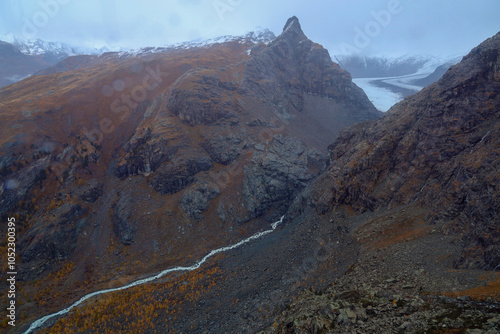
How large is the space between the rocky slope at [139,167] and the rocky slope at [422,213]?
16520 mm

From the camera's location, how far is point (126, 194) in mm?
48000

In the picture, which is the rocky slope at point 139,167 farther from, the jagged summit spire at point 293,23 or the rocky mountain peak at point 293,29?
the jagged summit spire at point 293,23

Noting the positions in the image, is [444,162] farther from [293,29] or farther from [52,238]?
[293,29]

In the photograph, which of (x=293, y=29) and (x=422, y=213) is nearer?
(x=422, y=213)

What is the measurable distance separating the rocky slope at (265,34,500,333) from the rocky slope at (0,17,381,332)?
54.2 feet

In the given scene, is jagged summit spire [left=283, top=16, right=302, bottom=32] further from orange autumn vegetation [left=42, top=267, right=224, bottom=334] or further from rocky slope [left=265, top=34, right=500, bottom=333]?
orange autumn vegetation [left=42, top=267, right=224, bottom=334]

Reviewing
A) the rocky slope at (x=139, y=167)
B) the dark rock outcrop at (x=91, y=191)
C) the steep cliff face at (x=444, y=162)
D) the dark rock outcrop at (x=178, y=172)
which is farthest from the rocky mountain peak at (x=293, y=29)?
the dark rock outcrop at (x=91, y=191)

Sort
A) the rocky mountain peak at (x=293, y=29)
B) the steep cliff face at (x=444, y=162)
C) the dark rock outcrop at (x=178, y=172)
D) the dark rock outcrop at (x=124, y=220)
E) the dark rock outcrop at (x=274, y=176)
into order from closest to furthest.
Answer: the steep cliff face at (x=444, y=162)
the dark rock outcrop at (x=124, y=220)
the dark rock outcrop at (x=274, y=176)
the dark rock outcrop at (x=178, y=172)
the rocky mountain peak at (x=293, y=29)

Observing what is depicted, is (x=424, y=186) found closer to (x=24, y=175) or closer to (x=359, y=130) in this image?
(x=359, y=130)
